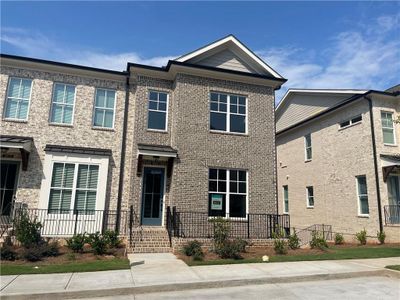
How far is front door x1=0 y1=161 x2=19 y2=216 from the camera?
12992 millimetres

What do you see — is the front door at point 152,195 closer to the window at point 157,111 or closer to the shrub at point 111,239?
the window at point 157,111

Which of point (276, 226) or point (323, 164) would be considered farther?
point (323, 164)

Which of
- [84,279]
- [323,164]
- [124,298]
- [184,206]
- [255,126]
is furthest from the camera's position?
[323,164]

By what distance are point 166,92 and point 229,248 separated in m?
7.75

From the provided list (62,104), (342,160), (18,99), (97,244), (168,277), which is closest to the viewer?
(168,277)

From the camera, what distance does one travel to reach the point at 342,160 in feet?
62.2

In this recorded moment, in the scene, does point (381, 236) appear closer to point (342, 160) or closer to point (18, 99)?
point (342, 160)

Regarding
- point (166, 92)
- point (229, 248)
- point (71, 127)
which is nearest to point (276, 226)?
point (229, 248)

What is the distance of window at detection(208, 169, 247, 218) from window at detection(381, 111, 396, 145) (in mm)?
8357

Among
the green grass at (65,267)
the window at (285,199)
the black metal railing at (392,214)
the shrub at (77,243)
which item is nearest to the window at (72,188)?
the shrub at (77,243)

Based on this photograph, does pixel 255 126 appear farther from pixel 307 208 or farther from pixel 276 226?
pixel 307 208

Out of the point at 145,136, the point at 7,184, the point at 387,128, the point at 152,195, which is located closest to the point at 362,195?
the point at 387,128

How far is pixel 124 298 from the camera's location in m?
6.62

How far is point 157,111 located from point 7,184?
269 inches
